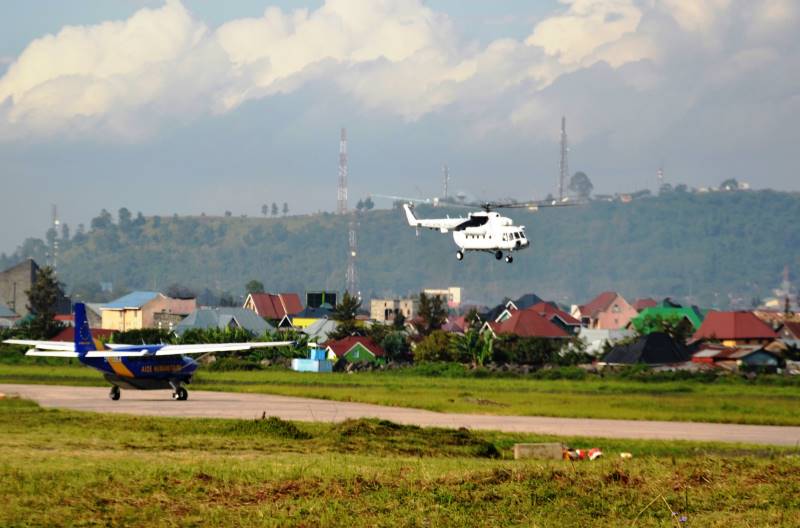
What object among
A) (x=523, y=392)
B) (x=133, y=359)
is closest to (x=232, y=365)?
(x=523, y=392)

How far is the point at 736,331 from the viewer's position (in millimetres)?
154125

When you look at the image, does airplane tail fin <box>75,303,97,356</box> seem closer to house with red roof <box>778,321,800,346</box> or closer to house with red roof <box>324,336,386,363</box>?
house with red roof <box>324,336,386,363</box>

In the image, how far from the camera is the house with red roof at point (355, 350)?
132500 mm

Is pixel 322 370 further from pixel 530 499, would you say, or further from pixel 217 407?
pixel 530 499

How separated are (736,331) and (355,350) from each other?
163 ft

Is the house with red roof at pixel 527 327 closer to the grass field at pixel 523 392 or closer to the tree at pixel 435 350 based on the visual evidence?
the tree at pixel 435 350

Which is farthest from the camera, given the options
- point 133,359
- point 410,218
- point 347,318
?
point 347,318

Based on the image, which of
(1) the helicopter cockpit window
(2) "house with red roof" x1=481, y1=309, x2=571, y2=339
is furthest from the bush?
(1) the helicopter cockpit window

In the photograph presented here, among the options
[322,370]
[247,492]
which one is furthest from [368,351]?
[247,492]

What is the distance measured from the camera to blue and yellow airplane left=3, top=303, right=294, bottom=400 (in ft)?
221

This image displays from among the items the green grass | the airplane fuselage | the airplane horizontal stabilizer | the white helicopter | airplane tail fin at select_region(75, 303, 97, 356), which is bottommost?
the green grass

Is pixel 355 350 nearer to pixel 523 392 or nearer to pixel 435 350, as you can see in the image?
pixel 435 350

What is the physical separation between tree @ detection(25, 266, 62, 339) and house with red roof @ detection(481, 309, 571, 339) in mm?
53892

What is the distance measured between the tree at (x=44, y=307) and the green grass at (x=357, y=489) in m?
122
